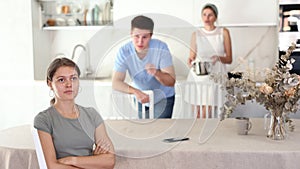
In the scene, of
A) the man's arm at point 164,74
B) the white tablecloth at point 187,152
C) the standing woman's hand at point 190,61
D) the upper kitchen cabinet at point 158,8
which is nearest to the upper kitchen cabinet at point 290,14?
the upper kitchen cabinet at point 158,8

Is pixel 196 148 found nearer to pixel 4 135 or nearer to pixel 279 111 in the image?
pixel 279 111

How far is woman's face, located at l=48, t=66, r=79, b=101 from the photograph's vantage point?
1798 millimetres

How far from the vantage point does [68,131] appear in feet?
5.79

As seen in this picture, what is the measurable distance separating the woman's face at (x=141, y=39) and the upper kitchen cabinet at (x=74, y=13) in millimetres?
2213

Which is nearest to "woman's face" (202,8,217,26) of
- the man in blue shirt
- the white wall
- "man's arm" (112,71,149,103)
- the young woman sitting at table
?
the white wall

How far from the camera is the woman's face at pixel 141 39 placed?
192cm

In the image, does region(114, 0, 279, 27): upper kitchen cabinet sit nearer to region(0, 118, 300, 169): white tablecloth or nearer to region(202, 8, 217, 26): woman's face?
region(202, 8, 217, 26): woman's face

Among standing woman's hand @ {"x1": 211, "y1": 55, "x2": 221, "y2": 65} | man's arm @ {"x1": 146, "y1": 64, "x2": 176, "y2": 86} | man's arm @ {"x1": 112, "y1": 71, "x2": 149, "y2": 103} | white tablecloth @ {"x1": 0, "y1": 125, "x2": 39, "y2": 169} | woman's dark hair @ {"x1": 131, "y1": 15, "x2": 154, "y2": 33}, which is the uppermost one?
woman's dark hair @ {"x1": 131, "y1": 15, "x2": 154, "y2": 33}

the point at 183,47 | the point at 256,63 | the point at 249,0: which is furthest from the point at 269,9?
the point at 183,47

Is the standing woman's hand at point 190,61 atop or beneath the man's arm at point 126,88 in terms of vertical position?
atop

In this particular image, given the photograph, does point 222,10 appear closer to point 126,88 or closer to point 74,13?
point 74,13

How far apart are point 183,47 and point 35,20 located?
7.20 ft

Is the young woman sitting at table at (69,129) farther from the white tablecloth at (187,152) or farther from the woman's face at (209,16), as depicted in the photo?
the woman's face at (209,16)

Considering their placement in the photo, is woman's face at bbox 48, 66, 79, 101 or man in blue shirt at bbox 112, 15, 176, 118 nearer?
woman's face at bbox 48, 66, 79, 101
